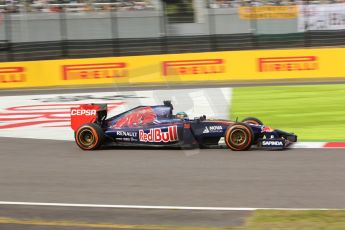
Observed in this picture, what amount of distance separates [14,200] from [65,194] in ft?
2.20

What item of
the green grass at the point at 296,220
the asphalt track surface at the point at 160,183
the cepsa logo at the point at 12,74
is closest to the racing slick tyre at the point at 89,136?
the asphalt track surface at the point at 160,183

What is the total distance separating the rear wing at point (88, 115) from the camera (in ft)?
39.9

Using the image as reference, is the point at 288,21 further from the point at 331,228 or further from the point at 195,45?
the point at 331,228

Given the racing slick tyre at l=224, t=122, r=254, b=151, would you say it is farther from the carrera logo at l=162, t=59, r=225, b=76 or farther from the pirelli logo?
the pirelli logo

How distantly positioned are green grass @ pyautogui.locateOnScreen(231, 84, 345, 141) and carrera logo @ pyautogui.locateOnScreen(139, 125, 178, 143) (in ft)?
9.38

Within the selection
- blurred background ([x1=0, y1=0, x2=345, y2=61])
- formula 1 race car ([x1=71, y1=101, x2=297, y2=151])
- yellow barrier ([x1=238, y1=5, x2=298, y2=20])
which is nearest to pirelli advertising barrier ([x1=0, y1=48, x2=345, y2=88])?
blurred background ([x1=0, y1=0, x2=345, y2=61])

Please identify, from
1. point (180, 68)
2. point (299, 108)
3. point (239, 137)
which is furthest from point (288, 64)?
point (239, 137)

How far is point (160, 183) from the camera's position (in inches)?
352

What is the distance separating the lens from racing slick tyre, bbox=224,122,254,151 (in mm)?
10867

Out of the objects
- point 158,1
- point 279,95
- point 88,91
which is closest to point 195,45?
point 158,1

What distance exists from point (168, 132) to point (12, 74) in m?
14.2

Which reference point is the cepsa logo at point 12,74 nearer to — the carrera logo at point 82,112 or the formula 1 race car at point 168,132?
the carrera logo at point 82,112

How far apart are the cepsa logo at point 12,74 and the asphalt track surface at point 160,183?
12259mm

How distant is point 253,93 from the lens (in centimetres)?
2005
